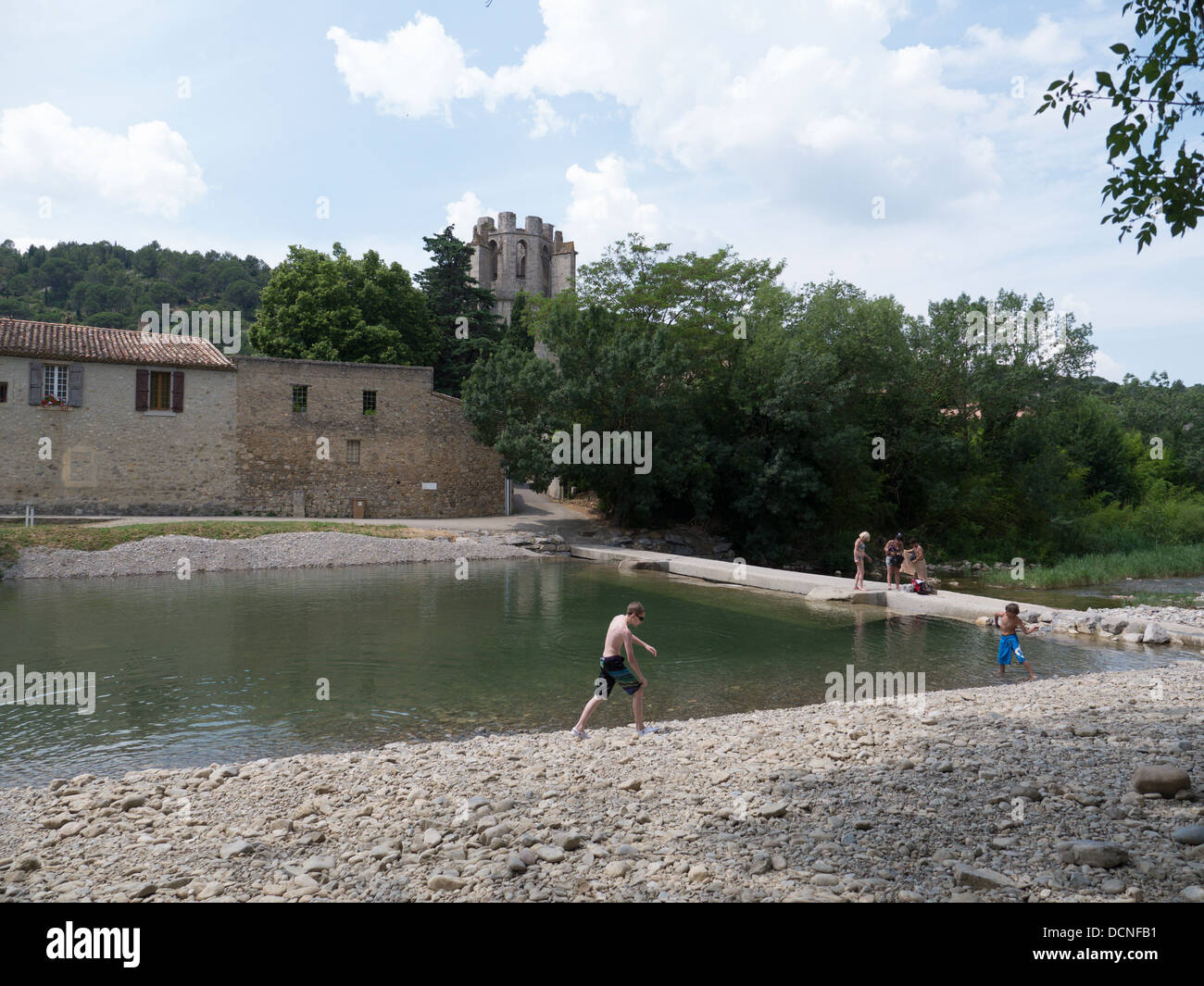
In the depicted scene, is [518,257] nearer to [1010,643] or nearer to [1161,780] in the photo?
[1010,643]

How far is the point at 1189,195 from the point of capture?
584 cm

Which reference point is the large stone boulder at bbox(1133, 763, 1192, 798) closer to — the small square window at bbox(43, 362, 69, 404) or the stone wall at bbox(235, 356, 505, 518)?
the stone wall at bbox(235, 356, 505, 518)

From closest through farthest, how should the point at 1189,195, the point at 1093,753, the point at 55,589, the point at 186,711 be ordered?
the point at 1189,195
the point at 1093,753
the point at 186,711
the point at 55,589

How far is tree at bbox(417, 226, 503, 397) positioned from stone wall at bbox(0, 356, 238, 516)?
16004mm

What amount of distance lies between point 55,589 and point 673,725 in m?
18.0

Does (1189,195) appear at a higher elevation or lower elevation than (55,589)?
higher

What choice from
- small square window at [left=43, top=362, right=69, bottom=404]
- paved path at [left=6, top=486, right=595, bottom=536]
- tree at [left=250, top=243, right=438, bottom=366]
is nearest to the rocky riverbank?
paved path at [left=6, top=486, right=595, bottom=536]

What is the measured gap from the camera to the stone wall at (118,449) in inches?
1167

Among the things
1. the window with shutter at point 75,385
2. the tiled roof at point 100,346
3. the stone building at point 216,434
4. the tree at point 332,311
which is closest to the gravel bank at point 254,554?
the stone building at point 216,434

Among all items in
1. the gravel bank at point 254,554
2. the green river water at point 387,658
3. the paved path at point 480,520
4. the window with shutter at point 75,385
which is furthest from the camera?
the window with shutter at point 75,385

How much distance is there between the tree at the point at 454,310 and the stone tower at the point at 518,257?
31.7m

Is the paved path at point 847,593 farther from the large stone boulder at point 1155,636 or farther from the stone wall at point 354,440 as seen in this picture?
the stone wall at point 354,440
